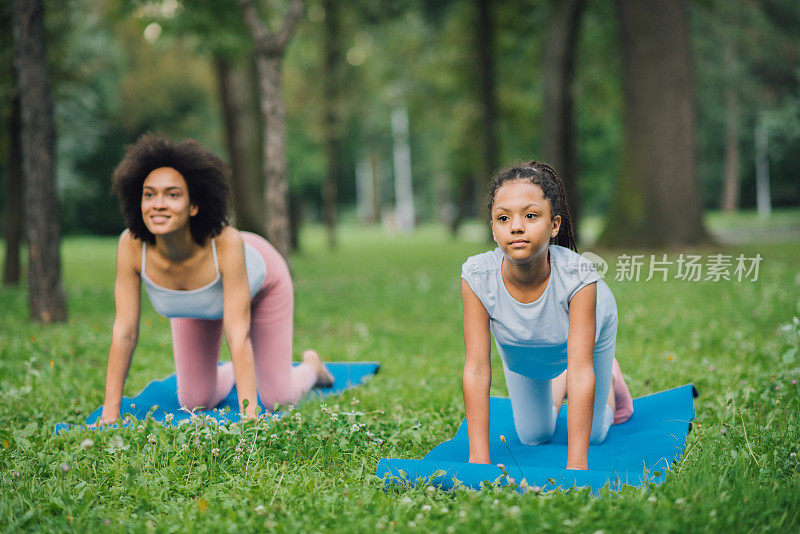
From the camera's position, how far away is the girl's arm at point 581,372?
3227 mm

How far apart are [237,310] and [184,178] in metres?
0.86

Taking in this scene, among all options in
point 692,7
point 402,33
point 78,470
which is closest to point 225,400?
point 78,470

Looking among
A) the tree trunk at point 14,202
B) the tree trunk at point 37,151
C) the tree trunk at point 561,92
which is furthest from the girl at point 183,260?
the tree trunk at point 561,92

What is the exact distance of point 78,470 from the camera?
3.40m

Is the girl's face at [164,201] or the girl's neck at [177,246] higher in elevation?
the girl's face at [164,201]

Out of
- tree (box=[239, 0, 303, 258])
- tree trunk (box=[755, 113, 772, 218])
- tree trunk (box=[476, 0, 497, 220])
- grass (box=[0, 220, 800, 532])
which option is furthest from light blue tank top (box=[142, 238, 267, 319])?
tree trunk (box=[755, 113, 772, 218])

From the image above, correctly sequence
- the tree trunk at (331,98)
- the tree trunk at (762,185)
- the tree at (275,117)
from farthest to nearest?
the tree trunk at (762,185) → the tree trunk at (331,98) → the tree at (275,117)

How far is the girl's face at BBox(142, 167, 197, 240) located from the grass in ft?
3.74

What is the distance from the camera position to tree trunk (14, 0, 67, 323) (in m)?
7.79

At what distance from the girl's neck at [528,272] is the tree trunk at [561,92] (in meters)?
14.9

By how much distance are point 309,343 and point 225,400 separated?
7.61 feet

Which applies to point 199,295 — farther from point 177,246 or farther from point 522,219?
point 522,219

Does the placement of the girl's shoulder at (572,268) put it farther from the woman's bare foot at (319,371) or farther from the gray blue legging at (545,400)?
the woman's bare foot at (319,371)

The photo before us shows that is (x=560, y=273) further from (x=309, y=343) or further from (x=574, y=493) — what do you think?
(x=309, y=343)
